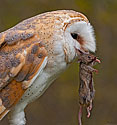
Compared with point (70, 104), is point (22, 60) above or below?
above

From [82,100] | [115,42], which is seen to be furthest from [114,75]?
[82,100]

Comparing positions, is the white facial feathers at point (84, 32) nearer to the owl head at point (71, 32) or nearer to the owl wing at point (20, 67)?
the owl head at point (71, 32)

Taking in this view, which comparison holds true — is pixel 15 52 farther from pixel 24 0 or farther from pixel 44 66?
pixel 24 0

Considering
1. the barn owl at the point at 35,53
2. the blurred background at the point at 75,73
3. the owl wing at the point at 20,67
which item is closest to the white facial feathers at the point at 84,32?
the barn owl at the point at 35,53

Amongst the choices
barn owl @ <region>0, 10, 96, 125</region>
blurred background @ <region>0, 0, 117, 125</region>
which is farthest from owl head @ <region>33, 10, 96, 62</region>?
blurred background @ <region>0, 0, 117, 125</region>

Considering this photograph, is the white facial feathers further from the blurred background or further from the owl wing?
the blurred background
